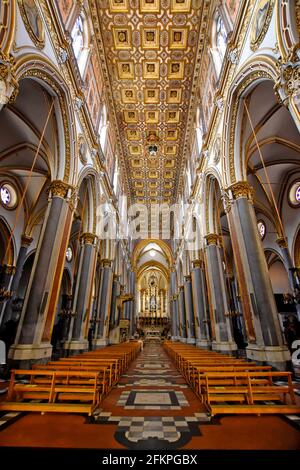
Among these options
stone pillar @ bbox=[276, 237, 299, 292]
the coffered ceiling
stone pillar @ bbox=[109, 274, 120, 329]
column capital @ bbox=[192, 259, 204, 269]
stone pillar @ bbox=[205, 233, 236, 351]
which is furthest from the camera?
stone pillar @ bbox=[109, 274, 120, 329]

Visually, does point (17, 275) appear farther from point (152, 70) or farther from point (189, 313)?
point (152, 70)

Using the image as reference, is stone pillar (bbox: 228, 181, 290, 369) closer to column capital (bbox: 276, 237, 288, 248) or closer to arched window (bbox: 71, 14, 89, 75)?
column capital (bbox: 276, 237, 288, 248)

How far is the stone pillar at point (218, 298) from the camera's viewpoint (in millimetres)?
10617

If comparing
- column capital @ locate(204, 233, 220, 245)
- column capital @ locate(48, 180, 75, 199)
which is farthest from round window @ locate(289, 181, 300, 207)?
column capital @ locate(48, 180, 75, 199)

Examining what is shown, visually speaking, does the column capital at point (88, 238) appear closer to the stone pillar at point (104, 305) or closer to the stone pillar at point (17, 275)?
the stone pillar at point (104, 305)

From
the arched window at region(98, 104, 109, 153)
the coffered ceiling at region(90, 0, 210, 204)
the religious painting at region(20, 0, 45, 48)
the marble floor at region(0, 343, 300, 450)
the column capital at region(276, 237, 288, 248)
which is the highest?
the coffered ceiling at region(90, 0, 210, 204)

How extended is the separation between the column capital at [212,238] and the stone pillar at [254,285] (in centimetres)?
367

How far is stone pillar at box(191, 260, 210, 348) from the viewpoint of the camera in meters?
14.2

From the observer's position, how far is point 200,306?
15039 millimetres

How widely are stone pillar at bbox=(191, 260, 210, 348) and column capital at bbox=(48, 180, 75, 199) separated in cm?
1001

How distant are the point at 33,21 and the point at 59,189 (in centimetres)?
479

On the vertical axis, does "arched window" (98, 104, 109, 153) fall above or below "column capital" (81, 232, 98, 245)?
above

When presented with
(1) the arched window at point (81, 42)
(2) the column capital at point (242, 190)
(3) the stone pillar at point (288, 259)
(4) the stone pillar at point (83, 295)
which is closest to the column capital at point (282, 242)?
(3) the stone pillar at point (288, 259)

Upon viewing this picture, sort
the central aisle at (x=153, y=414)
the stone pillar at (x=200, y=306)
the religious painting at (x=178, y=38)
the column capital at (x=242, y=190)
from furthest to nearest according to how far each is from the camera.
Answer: the stone pillar at (x=200, y=306)
the religious painting at (x=178, y=38)
the column capital at (x=242, y=190)
the central aisle at (x=153, y=414)
